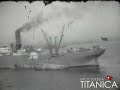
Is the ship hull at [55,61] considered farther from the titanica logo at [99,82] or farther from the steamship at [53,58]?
the titanica logo at [99,82]

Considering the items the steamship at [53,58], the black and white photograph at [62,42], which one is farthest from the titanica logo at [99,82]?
the steamship at [53,58]

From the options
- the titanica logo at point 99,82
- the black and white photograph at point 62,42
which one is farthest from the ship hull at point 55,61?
the titanica logo at point 99,82

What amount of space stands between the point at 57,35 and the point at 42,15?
306mm

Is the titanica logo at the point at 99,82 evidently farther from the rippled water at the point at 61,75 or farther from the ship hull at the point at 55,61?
the ship hull at the point at 55,61

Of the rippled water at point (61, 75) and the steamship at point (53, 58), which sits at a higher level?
the steamship at point (53, 58)

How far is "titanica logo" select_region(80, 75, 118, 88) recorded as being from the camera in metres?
2.95

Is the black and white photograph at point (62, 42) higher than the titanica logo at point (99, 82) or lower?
higher

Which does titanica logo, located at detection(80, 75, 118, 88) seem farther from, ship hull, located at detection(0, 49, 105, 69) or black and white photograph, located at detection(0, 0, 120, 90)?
ship hull, located at detection(0, 49, 105, 69)

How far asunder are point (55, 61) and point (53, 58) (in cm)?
4

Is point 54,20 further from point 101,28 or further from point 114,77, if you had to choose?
point 114,77

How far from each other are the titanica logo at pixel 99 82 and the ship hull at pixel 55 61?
0.20 m

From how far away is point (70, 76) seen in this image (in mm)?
2973

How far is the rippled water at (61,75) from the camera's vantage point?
2.94m

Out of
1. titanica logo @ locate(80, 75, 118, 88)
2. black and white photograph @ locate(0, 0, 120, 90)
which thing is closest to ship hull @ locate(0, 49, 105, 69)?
black and white photograph @ locate(0, 0, 120, 90)
